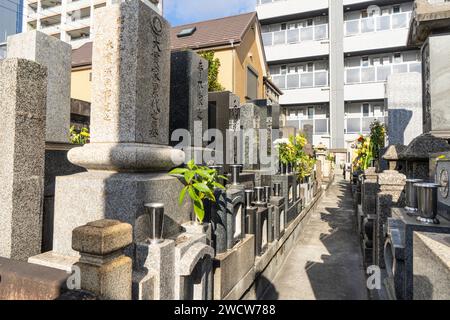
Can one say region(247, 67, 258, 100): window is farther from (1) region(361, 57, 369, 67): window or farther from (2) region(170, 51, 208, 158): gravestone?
(1) region(361, 57, 369, 67): window

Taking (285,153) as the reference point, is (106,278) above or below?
below

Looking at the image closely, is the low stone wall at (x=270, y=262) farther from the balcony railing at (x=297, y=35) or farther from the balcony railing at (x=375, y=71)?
the balcony railing at (x=297, y=35)

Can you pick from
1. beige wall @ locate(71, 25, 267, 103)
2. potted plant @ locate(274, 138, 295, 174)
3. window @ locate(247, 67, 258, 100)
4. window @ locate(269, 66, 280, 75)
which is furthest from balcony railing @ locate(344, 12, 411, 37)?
potted plant @ locate(274, 138, 295, 174)

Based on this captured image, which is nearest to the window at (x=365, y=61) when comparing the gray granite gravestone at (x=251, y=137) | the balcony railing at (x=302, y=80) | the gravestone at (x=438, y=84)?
the balcony railing at (x=302, y=80)

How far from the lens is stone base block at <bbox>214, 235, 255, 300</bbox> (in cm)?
382

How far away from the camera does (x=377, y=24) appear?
27.4 metres

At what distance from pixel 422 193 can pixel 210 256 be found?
257cm

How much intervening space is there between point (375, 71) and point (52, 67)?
100ft

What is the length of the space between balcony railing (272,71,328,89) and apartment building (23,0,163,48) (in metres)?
24.0

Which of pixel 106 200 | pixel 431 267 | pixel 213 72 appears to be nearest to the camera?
pixel 431 267

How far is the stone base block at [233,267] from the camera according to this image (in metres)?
3.82

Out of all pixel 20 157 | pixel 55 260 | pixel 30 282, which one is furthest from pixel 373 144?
pixel 30 282

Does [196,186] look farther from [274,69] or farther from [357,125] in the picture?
[274,69]
